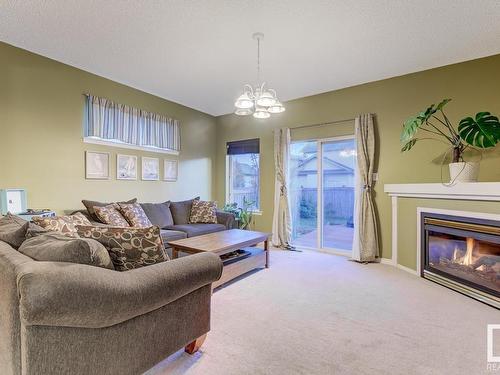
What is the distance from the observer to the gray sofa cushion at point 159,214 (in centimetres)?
412

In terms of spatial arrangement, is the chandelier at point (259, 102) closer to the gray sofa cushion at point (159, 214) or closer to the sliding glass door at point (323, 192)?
the sliding glass door at point (323, 192)

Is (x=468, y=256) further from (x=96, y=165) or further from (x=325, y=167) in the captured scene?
(x=96, y=165)

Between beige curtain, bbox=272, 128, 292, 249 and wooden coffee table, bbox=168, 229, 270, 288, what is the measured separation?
1.24 m

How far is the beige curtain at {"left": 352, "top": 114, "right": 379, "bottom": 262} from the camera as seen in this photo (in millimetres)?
3994

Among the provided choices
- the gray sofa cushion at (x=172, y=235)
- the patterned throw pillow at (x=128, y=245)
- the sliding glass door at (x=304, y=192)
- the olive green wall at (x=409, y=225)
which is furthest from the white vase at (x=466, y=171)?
the gray sofa cushion at (x=172, y=235)

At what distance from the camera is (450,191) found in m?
3.00

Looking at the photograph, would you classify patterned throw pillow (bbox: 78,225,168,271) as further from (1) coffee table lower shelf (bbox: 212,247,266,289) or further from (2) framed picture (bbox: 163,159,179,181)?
(2) framed picture (bbox: 163,159,179,181)

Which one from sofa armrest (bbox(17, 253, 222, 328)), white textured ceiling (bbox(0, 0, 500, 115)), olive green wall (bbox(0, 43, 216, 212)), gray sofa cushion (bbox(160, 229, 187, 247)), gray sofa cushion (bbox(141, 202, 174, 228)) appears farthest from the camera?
gray sofa cushion (bbox(141, 202, 174, 228))

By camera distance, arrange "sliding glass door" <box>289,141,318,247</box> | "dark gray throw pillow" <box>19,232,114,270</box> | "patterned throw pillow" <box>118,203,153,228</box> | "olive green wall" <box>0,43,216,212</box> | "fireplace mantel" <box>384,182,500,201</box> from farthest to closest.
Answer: "sliding glass door" <box>289,141,318,247</box> < "patterned throw pillow" <box>118,203,153,228</box> < "olive green wall" <box>0,43,216,212</box> < "fireplace mantel" <box>384,182,500,201</box> < "dark gray throw pillow" <box>19,232,114,270</box>

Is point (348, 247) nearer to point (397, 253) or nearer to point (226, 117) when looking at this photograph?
point (397, 253)

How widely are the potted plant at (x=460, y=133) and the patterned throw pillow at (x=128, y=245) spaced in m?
3.15

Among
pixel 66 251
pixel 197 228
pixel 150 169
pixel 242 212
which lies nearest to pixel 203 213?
pixel 197 228

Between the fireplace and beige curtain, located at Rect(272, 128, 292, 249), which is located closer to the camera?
the fireplace
